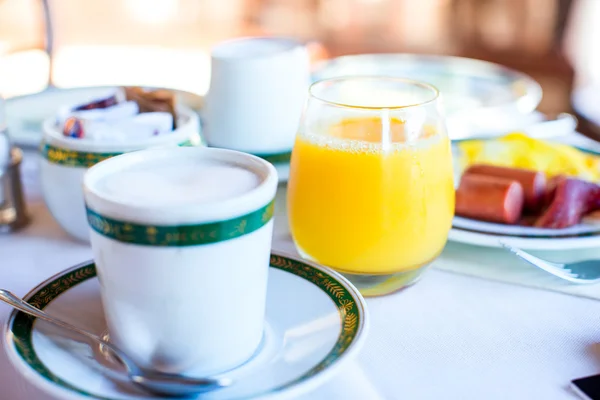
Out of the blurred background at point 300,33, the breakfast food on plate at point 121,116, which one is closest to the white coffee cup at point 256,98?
the breakfast food on plate at point 121,116

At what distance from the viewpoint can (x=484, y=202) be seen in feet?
2.44

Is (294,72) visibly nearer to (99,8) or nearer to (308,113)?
(308,113)

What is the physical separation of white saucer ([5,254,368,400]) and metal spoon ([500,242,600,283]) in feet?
0.67

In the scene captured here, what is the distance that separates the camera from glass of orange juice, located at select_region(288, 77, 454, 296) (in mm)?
615

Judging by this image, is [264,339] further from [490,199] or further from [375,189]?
[490,199]

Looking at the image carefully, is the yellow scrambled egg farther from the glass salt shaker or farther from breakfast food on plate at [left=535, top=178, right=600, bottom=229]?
the glass salt shaker

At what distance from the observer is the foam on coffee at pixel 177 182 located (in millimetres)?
464

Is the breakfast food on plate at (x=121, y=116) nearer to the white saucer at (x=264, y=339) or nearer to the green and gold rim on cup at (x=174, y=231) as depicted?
the white saucer at (x=264, y=339)

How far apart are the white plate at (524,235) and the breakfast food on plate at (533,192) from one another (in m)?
0.02

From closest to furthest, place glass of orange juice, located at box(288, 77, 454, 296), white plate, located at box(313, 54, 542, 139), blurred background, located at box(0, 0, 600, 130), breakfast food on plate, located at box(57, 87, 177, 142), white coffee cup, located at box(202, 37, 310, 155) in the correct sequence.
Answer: glass of orange juice, located at box(288, 77, 454, 296) < breakfast food on plate, located at box(57, 87, 177, 142) < white coffee cup, located at box(202, 37, 310, 155) < white plate, located at box(313, 54, 542, 139) < blurred background, located at box(0, 0, 600, 130)

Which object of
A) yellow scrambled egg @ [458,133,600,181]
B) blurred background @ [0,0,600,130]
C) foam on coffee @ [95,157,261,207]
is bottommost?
blurred background @ [0,0,600,130]

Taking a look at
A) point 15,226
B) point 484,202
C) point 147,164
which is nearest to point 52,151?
point 15,226

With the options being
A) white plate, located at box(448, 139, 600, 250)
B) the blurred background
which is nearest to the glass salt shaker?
white plate, located at box(448, 139, 600, 250)

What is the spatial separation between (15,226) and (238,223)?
0.45m
